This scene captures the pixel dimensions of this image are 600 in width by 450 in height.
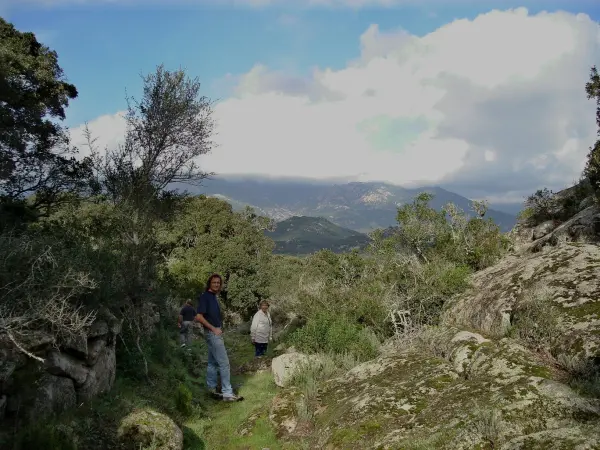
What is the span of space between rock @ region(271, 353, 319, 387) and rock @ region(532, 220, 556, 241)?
9.76m

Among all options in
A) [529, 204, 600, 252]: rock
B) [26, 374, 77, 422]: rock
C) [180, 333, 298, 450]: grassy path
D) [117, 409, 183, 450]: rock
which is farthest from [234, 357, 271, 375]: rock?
[529, 204, 600, 252]: rock

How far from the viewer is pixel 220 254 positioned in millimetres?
37906

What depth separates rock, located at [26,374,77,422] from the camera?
5.88 meters

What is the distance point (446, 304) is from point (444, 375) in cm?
411

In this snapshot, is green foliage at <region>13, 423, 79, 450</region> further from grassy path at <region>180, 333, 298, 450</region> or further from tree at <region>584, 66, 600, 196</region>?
tree at <region>584, 66, 600, 196</region>

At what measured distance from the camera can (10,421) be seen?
5582mm

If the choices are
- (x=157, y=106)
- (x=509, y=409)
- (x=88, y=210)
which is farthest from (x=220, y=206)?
(x=509, y=409)

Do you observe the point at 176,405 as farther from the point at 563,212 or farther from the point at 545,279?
the point at 563,212

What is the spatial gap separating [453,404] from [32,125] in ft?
58.9

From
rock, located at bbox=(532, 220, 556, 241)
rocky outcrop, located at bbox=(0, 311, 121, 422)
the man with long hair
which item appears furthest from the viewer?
rock, located at bbox=(532, 220, 556, 241)

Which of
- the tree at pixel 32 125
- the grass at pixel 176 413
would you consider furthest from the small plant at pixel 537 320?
the tree at pixel 32 125

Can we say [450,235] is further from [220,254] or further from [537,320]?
[220,254]

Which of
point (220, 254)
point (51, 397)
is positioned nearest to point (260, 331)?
point (51, 397)

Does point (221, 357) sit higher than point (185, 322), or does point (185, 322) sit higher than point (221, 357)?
point (221, 357)
